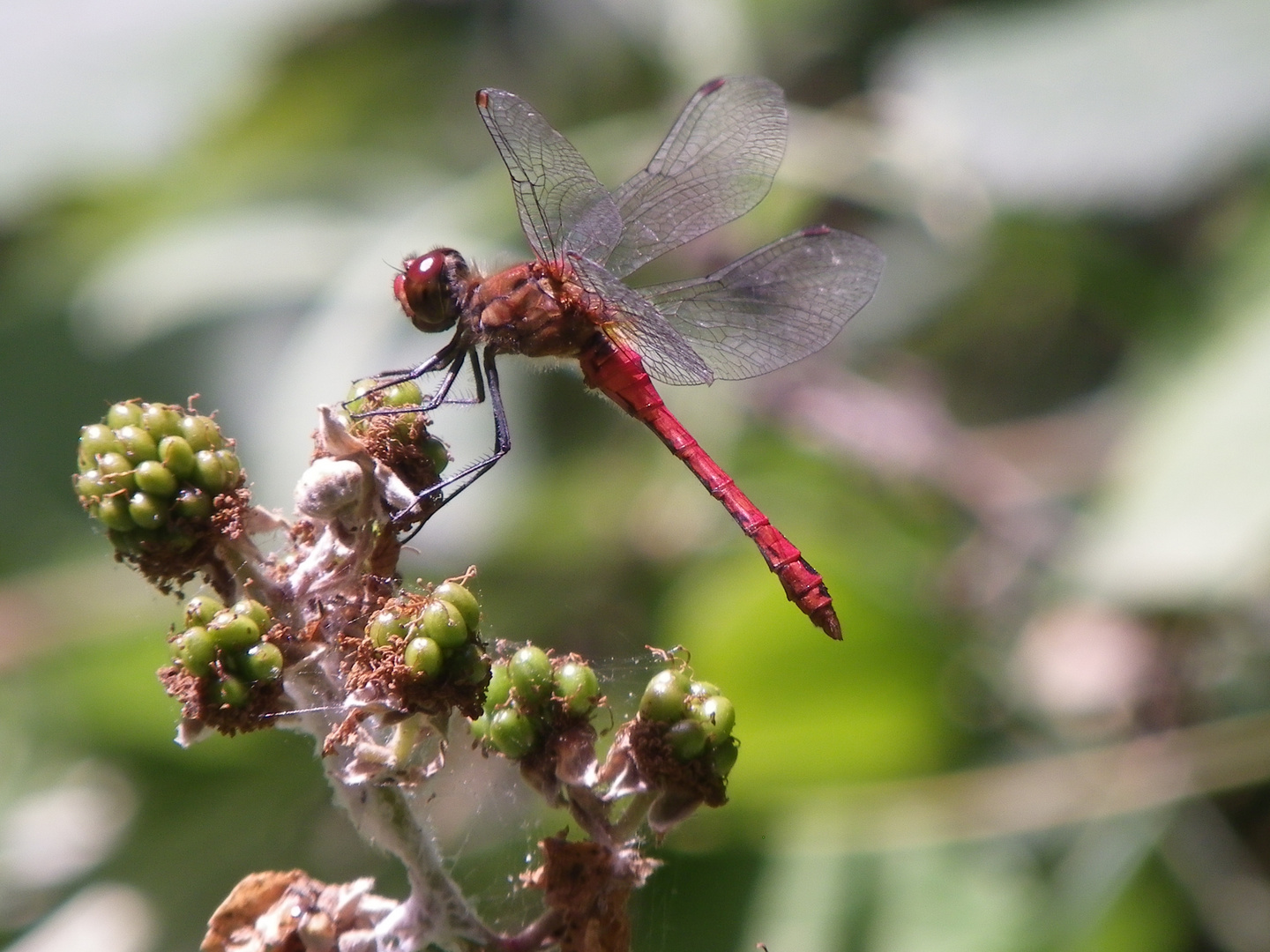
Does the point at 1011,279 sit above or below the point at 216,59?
below

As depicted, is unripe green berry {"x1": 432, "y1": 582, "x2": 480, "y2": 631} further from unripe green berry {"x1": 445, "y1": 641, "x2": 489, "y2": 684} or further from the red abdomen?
the red abdomen

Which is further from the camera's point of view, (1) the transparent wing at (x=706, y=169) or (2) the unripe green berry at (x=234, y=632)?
(1) the transparent wing at (x=706, y=169)

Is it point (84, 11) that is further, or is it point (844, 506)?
point (84, 11)

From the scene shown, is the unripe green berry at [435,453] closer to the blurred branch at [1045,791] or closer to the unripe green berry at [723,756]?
the unripe green berry at [723,756]

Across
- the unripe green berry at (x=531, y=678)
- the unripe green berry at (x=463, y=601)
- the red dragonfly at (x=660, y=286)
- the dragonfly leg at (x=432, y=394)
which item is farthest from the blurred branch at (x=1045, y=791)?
the unripe green berry at (x=463, y=601)

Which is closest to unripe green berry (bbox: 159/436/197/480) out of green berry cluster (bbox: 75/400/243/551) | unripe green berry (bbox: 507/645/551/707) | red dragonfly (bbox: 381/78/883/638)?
green berry cluster (bbox: 75/400/243/551)

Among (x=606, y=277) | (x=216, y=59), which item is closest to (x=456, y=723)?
(x=606, y=277)

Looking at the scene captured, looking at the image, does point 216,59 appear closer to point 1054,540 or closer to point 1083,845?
point 1054,540
